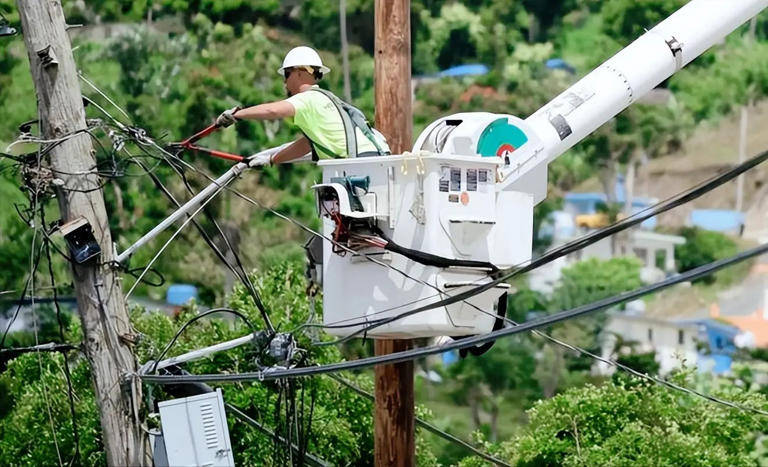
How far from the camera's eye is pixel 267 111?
12508 mm

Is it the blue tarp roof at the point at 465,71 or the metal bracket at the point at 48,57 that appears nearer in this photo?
the metal bracket at the point at 48,57

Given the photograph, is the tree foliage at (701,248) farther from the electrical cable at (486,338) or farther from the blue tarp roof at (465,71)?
the electrical cable at (486,338)

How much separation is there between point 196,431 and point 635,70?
430cm

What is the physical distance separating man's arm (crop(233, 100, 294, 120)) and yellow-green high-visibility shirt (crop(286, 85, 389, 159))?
0.06 metres

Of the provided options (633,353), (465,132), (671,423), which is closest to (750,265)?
(633,353)

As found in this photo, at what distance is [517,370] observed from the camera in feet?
153

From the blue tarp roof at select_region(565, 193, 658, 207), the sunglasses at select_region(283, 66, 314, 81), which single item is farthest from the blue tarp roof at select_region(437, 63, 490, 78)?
the sunglasses at select_region(283, 66, 314, 81)

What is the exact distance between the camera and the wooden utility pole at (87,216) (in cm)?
1246

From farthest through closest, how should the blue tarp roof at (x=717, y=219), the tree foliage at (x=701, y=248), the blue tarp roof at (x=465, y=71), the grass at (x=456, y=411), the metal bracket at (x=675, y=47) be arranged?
the blue tarp roof at (x=465, y=71) → the blue tarp roof at (x=717, y=219) → the tree foliage at (x=701, y=248) → the grass at (x=456, y=411) → the metal bracket at (x=675, y=47)

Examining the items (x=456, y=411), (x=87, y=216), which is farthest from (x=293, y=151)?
(x=456, y=411)

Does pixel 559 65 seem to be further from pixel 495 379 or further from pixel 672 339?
pixel 495 379

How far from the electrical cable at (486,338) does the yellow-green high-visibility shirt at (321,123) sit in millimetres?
1517

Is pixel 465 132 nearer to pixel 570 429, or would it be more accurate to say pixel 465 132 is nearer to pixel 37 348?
pixel 37 348

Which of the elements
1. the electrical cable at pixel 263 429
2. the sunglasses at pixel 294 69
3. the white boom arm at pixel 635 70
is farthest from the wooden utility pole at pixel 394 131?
the white boom arm at pixel 635 70
